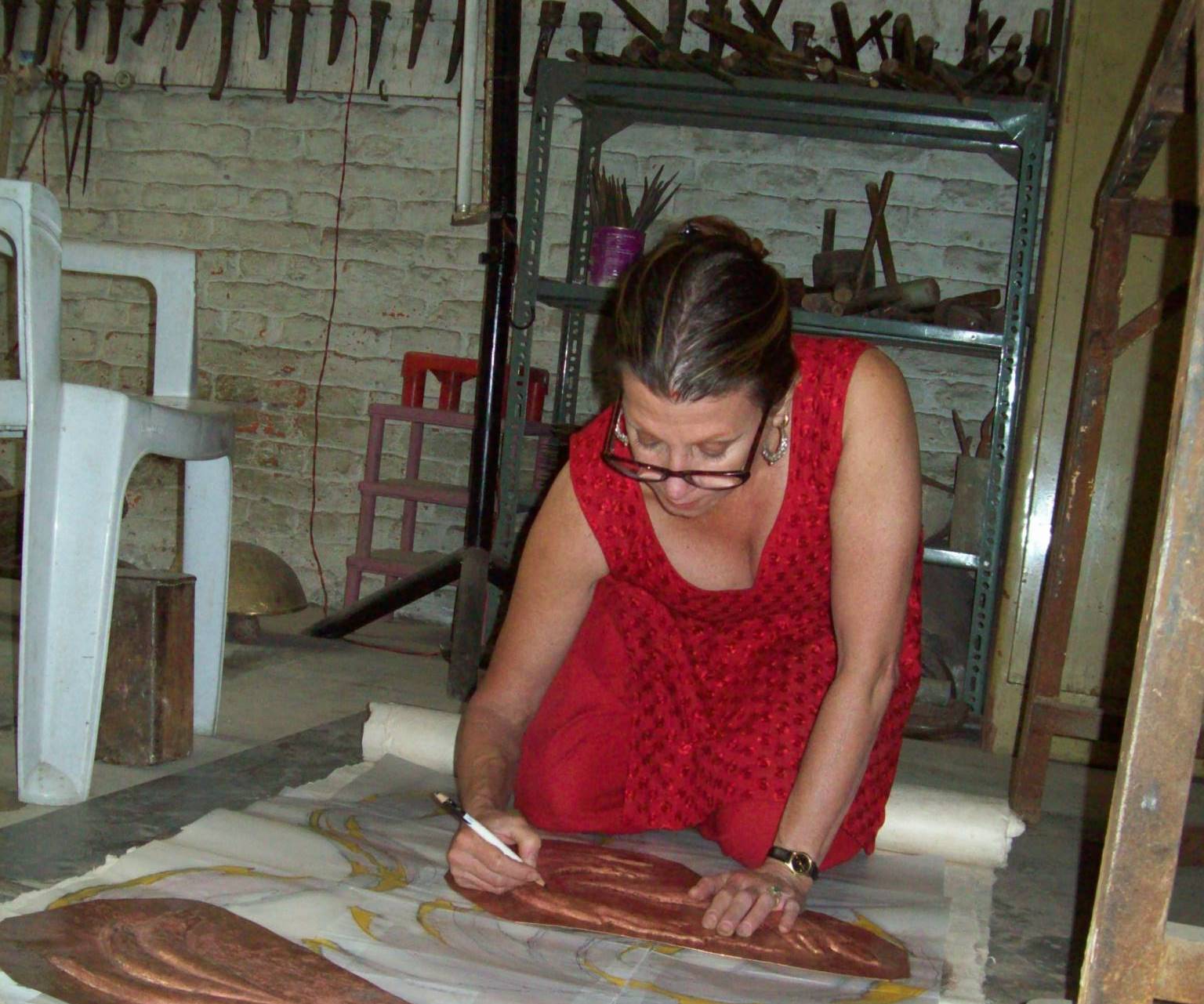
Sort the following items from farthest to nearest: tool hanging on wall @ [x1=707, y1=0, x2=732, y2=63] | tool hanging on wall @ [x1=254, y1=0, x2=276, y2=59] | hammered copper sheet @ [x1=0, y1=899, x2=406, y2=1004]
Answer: tool hanging on wall @ [x1=254, y1=0, x2=276, y2=59] → tool hanging on wall @ [x1=707, y1=0, x2=732, y2=63] → hammered copper sheet @ [x1=0, y1=899, x2=406, y2=1004]

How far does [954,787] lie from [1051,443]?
0.79m

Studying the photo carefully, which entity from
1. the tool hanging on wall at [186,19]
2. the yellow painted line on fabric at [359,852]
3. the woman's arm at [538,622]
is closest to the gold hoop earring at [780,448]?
the woman's arm at [538,622]

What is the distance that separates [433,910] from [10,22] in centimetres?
388

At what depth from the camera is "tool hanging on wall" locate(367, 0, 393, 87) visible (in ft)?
12.5

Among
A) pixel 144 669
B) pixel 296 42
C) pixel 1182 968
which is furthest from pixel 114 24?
pixel 1182 968

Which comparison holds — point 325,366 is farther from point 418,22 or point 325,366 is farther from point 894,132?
point 894,132

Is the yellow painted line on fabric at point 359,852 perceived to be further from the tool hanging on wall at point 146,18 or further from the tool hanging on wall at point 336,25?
the tool hanging on wall at point 146,18

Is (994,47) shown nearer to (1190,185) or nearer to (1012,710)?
(1190,185)

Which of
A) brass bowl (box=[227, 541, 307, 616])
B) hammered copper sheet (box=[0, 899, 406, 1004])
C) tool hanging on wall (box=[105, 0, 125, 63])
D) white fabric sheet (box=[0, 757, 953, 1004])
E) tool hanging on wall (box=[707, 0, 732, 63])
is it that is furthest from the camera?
tool hanging on wall (box=[105, 0, 125, 63])

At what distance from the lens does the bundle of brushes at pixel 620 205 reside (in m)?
3.45

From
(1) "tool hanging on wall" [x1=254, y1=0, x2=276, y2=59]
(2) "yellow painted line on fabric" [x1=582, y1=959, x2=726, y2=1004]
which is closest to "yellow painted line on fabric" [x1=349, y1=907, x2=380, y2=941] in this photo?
(2) "yellow painted line on fabric" [x1=582, y1=959, x2=726, y2=1004]

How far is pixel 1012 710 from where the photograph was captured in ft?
8.98

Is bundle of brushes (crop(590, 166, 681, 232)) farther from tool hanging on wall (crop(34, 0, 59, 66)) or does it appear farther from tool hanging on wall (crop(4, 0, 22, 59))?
tool hanging on wall (crop(4, 0, 22, 59))

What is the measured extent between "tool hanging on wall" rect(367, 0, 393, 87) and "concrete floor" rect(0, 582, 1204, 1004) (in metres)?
1.89
